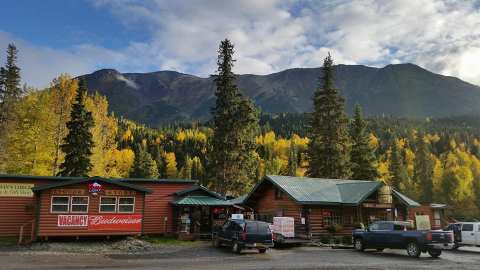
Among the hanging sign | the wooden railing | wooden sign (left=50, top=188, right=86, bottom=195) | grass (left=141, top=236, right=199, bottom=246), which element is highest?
the hanging sign

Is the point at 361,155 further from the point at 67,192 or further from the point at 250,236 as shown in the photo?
the point at 67,192

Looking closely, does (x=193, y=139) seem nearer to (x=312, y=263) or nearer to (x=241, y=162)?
(x=241, y=162)

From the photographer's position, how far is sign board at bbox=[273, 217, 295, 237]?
100 feet

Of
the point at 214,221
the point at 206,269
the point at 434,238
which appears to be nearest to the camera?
the point at 206,269

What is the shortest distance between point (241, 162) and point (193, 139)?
137 metres

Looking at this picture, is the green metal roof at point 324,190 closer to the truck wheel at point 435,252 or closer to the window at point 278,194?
the window at point 278,194

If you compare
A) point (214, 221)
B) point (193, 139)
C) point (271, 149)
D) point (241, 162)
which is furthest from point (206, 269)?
point (193, 139)

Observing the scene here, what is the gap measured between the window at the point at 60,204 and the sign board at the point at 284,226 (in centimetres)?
1412

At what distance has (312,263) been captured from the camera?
21.3m

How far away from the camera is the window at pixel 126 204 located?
101 ft

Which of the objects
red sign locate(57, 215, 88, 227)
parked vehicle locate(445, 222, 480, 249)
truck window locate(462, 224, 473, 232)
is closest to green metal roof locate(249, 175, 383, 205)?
parked vehicle locate(445, 222, 480, 249)

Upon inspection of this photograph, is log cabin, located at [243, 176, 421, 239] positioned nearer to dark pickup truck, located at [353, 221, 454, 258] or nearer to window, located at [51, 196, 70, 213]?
dark pickup truck, located at [353, 221, 454, 258]

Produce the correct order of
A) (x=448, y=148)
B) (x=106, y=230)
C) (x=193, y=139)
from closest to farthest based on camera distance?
(x=106, y=230) → (x=448, y=148) → (x=193, y=139)

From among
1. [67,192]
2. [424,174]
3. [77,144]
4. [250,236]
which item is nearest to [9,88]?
[77,144]
